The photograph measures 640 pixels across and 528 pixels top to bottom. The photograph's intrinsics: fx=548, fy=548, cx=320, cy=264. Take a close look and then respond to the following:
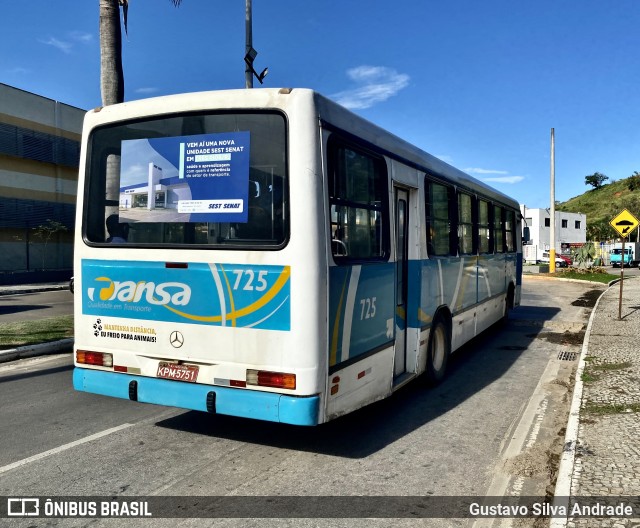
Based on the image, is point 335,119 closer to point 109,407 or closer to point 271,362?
point 271,362

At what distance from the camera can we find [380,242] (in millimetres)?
5910

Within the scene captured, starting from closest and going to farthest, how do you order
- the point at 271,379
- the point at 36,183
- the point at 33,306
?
the point at 271,379 → the point at 33,306 → the point at 36,183

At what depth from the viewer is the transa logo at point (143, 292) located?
5.04 meters

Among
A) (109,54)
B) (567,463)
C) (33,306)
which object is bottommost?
(567,463)

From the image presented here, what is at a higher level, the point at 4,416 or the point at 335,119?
the point at 335,119

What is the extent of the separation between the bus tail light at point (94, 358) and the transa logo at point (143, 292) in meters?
0.55

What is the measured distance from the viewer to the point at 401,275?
6.66 m

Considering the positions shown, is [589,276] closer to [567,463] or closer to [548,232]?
[567,463]

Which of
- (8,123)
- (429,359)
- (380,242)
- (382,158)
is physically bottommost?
(429,359)

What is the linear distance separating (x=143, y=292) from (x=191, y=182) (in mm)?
1154

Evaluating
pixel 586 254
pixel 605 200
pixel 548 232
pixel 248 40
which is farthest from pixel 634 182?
pixel 248 40

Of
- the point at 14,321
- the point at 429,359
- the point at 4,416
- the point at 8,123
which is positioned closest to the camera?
the point at 4,416

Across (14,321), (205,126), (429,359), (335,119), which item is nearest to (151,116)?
(205,126)

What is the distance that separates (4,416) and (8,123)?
1212 inches
